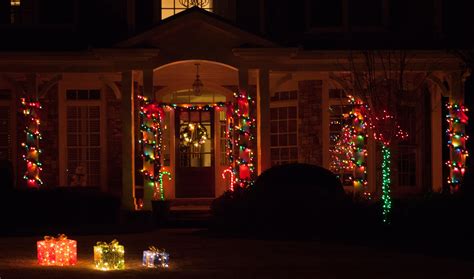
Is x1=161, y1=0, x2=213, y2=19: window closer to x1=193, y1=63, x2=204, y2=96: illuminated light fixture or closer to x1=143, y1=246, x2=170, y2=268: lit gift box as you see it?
x1=193, y1=63, x2=204, y2=96: illuminated light fixture

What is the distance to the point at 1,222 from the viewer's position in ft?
54.0

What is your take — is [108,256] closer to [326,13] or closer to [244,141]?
[244,141]

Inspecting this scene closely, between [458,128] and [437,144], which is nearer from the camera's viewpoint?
[458,128]

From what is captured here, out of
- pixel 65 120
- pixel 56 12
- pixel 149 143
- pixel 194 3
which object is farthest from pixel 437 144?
pixel 56 12

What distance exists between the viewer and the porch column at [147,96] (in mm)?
17766

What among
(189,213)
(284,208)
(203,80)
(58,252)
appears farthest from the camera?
(203,80)

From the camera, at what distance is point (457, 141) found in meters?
18.4

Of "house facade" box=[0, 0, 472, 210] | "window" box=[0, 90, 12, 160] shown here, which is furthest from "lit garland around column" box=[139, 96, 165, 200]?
"window" box=[0, 90, 12, 160]

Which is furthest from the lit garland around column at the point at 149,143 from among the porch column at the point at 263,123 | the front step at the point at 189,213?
the porch column at the point at 263,123

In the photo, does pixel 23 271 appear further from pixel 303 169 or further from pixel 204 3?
pixel 204 3

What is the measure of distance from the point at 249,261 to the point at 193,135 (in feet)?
30.9

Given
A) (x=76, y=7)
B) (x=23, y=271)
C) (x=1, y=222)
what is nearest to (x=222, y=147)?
(x=76, y=7)

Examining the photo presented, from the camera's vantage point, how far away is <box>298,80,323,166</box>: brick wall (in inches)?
807

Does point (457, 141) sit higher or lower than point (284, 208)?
higher
